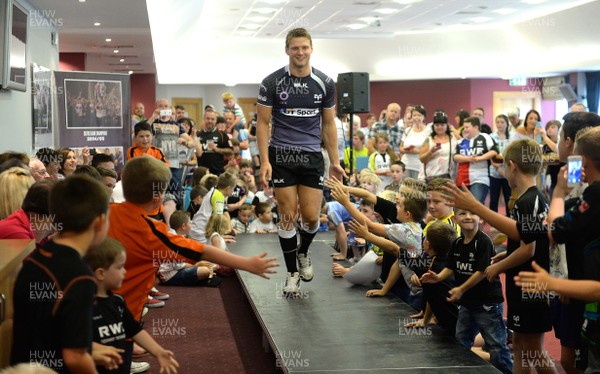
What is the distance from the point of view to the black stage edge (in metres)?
4.02

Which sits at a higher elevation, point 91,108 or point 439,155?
point 91,108

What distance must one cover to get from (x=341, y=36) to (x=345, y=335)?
17.1 meters

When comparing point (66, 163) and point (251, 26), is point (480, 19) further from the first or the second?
point (66, 163)

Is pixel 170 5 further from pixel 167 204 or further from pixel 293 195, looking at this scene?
pixel 293 195

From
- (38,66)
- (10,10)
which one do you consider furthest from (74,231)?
(38,66)

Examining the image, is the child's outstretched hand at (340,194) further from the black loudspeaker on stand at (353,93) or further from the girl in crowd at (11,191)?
the black loudspeaker on stand at (353,93)

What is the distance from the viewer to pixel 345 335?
459 centimetres

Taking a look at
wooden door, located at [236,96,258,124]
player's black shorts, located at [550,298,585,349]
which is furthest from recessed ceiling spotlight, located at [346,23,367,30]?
player's black shorts, located at [550,298,585,349]

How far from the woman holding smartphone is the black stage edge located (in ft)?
14.9

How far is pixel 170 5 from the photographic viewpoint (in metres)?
13.4

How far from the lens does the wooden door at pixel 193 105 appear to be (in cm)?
2553

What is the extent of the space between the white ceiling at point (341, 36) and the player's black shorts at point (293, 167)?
216 inches

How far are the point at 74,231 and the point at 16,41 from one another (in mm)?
6551

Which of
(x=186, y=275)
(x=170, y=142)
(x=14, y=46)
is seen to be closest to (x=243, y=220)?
(x=170, y=142)
